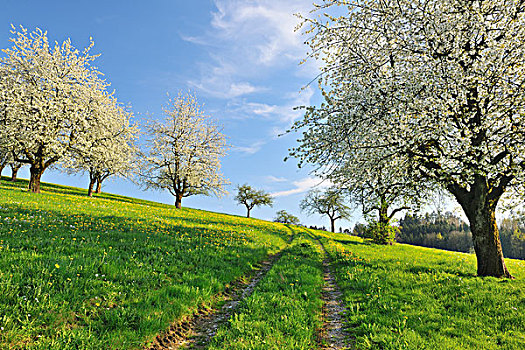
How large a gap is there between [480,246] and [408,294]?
5938 mm

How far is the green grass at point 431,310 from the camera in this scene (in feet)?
19.7

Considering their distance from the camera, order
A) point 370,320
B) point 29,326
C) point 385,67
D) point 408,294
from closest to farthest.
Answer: point 29,326, point 370,320, point 408,294, point 385,67

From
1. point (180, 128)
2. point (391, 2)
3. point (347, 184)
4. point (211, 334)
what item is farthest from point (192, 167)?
point (211, 334)

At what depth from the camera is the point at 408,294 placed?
30.0ft

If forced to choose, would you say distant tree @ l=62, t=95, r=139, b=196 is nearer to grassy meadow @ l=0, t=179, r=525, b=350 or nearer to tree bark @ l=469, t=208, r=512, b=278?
grassy meadow @ l=0, t=179, r=525, b=350

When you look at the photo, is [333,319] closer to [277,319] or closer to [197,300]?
[277,319]

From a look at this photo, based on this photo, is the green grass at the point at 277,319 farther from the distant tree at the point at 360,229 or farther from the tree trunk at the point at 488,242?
the distant tree at the point at 360,229

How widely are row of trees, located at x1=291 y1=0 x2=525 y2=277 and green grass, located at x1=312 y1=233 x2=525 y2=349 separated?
11.4 ft

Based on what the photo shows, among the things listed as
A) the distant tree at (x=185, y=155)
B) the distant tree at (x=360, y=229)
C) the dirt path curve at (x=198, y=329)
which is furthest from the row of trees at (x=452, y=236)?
the dirt path curve at (x=198, y=329)

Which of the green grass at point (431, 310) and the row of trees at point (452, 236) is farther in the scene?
the row of trees at point (452, 236)

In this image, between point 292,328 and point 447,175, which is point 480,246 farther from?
point 292,328

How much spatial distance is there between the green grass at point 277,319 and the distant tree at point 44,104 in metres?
28.8

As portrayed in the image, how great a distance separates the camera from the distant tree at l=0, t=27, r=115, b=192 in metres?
27.6

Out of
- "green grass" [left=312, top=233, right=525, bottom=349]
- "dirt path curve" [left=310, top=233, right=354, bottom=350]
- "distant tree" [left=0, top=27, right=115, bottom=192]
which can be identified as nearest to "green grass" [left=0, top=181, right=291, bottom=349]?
"dirt path curve" [left=310, top=233, right=354, bottom=350]
